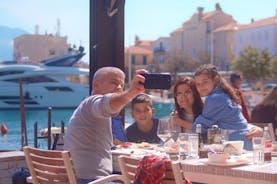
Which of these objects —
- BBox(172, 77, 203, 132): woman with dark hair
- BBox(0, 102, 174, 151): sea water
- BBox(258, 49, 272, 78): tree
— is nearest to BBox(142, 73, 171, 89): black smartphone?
BBox(172, 77, 203, 132): woman with dark hair

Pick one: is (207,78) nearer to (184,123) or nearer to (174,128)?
(184,123)

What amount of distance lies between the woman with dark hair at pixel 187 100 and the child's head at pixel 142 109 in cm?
21

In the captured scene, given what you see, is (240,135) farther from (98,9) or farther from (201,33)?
(201,33)

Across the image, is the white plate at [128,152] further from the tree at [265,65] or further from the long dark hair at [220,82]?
the tree at [265,65]

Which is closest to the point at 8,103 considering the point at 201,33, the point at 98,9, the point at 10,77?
the point at 10,77

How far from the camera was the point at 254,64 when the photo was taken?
4344cm

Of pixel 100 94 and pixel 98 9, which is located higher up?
pixel 98 9

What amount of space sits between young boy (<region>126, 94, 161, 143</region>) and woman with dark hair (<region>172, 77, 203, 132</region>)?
0.21m

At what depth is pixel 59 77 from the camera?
134 ft

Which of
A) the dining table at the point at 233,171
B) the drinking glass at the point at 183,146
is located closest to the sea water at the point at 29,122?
the drinking glass at the point at 183,146

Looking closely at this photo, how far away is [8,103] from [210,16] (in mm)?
30793

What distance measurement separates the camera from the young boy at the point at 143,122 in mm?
4504

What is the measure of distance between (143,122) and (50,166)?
1506mm

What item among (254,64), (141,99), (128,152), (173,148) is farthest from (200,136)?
(254,64)
